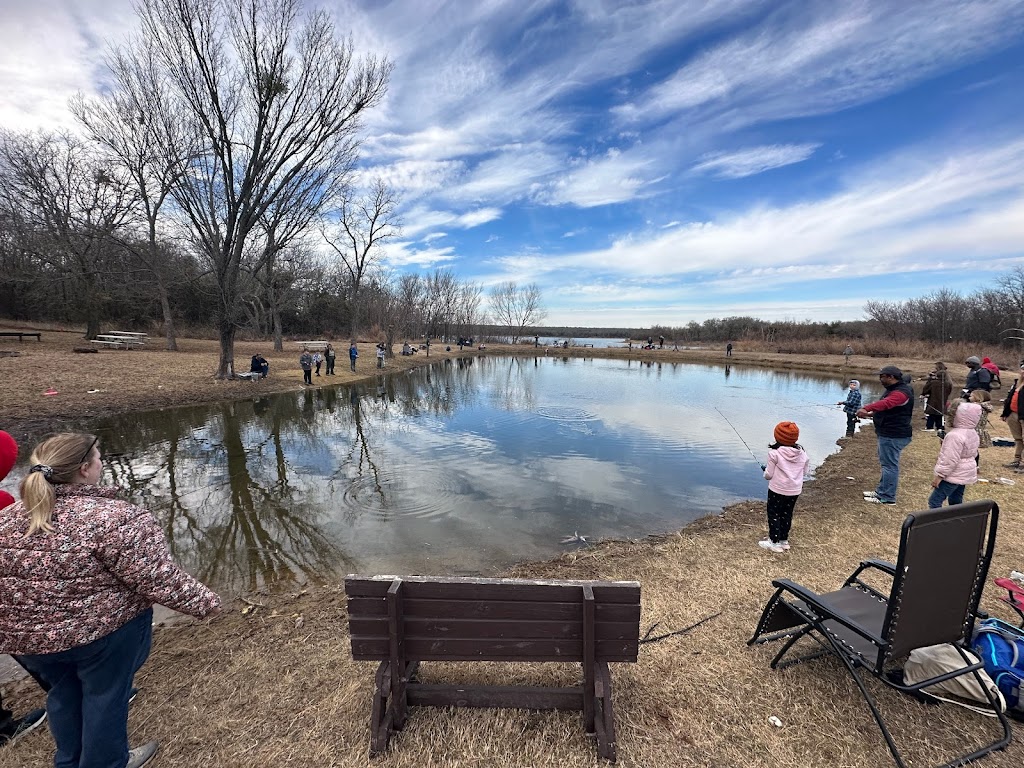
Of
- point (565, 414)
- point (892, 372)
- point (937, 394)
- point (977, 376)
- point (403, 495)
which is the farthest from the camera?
point (565, 414)

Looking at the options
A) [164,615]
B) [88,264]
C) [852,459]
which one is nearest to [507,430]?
[852,459]

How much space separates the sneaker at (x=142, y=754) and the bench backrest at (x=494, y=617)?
1.27m

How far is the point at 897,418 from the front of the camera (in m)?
6.21

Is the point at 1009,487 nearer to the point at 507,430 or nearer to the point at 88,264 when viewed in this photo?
the point at 507,430

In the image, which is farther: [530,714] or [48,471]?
[530,714]

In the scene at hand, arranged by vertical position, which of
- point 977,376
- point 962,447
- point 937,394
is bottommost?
point 937,394

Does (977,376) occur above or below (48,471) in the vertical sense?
below

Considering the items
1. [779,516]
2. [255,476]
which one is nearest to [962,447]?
[779,516]

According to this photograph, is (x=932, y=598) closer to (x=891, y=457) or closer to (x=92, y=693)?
(x=92, y=693)

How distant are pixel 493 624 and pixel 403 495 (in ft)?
17.8

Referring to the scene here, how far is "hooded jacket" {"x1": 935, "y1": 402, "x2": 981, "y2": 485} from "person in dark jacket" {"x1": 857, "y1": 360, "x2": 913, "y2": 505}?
0.83 metres

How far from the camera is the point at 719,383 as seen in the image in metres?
26.7

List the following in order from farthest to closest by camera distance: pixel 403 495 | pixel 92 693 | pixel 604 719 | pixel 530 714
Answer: pixel 403 495, pixel 530 714, pixel 604 719, pixel 92 693

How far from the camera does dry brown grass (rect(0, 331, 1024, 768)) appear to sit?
2.45 m
